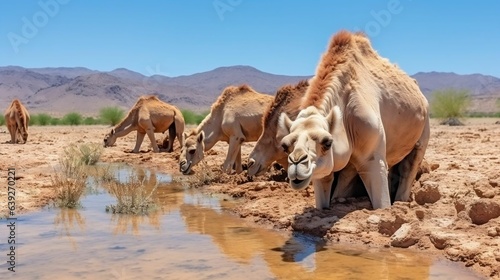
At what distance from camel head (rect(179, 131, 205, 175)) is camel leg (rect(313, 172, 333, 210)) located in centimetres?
592

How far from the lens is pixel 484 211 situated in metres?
Result: 6.48

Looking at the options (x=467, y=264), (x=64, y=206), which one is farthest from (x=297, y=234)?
(x=64, y=206)

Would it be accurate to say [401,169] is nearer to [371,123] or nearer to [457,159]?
[371,123]

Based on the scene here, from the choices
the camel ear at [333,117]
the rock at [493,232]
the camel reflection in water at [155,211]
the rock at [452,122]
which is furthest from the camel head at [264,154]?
the rock at [452,122]

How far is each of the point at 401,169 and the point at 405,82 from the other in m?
1.25

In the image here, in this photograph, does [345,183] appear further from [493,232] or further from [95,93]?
[95,93]

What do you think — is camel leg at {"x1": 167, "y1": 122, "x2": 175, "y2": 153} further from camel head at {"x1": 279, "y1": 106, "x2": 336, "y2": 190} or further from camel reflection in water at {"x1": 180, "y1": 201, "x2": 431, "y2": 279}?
camel head at {"x1": 279, "y1": 106, "x2": 336, "y2": 190}

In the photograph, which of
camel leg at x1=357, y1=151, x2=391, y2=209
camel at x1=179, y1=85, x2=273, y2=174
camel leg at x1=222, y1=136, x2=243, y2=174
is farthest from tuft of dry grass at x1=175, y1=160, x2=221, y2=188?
camel leg at x1=357, y1=151, x2=391, y2=209

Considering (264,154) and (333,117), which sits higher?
(333,117)

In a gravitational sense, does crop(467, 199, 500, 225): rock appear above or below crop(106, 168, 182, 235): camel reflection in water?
above

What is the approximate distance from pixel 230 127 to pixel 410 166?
5.77 m

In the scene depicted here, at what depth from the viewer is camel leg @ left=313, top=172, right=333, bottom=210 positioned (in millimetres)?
7590

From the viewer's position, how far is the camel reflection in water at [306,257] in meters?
5.54

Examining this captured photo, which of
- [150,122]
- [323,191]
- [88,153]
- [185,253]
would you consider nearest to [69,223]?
[185,253]
